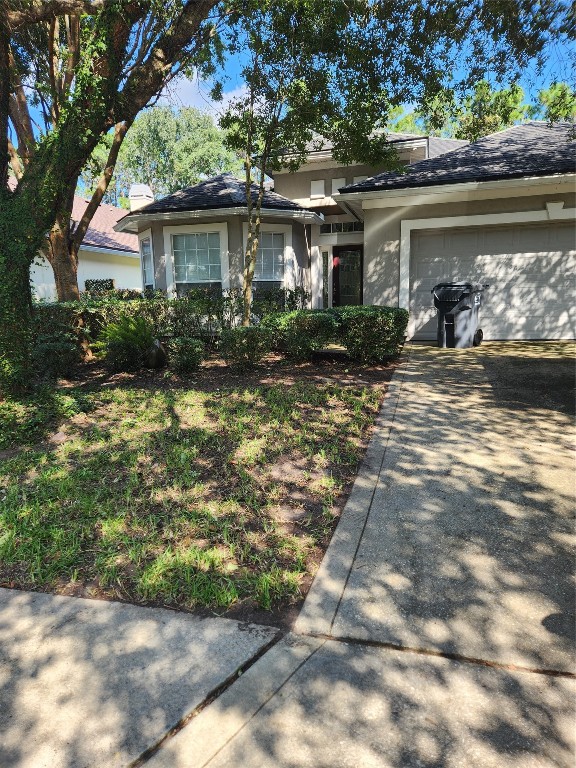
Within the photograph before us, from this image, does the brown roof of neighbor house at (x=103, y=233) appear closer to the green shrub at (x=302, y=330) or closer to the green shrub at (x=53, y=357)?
the green shrub at (x=53, y=357)

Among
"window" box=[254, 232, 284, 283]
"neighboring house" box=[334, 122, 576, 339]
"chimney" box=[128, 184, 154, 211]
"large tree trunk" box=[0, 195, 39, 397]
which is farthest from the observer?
"chimney" box=[128, 184, 154, 211]

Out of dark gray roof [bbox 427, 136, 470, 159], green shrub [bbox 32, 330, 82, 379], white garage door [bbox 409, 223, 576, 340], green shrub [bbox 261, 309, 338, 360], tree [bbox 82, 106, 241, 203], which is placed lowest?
green shrub [bbox 32, 330, 82, 379]

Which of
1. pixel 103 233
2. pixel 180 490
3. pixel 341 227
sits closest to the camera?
pixel 180 490

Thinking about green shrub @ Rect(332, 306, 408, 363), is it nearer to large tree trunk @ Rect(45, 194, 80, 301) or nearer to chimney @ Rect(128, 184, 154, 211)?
large tree trunk @ Rect(45, 194, 80, 301)

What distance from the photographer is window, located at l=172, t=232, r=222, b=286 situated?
41.4ft

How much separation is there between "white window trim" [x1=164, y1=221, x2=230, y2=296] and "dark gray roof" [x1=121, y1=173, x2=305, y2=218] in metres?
0.53

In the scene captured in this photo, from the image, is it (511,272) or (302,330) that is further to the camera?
(511,272)

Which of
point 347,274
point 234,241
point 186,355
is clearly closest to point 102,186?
point 234,241

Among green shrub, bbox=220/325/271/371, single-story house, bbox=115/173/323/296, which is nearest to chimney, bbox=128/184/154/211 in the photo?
single-story house, bbox=115/173/323/296

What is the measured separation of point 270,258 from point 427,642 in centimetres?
1179

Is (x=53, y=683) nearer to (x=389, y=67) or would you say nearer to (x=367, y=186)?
(x=389, y=67)

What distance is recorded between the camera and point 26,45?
9.61 m

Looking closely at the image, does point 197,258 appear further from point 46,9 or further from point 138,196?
point 138,196

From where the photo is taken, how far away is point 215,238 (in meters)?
12.6
